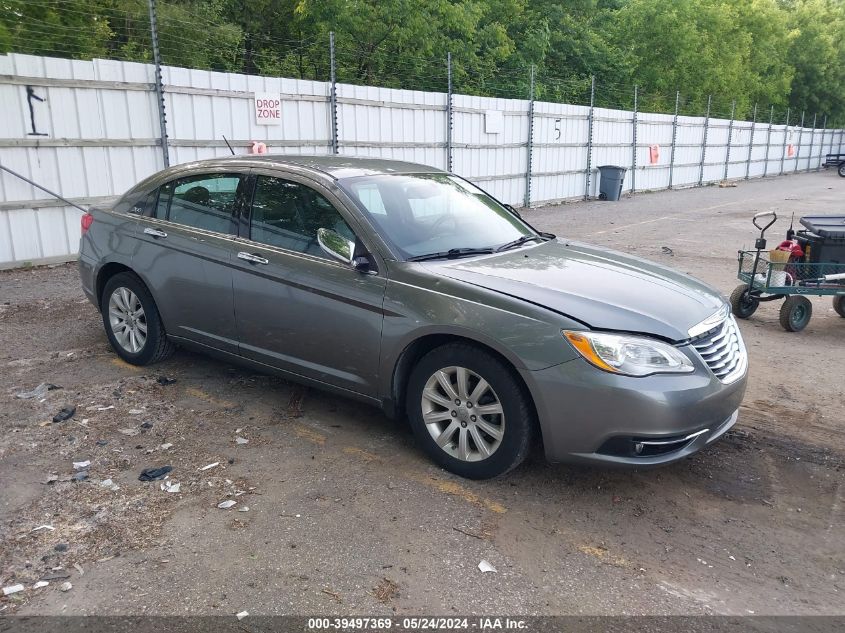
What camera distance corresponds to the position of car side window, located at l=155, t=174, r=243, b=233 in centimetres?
486

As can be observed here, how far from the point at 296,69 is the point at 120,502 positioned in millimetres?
18221

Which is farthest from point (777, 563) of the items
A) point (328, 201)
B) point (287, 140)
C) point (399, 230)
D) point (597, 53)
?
point (597, 53)

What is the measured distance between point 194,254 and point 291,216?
0.83m

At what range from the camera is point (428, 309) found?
380 centimetres

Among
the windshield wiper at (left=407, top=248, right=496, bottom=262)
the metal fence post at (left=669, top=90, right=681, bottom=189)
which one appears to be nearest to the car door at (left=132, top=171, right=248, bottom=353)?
the windshield wiper at (left=407, top=248, right=496, bottom=262)

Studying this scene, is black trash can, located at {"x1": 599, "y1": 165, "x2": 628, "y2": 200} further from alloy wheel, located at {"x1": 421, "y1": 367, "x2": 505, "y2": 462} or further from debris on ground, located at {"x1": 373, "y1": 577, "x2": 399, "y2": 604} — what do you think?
debris on ground, located at {"x1": 373, "y1": 577, "x2": 399, "y2": 604}

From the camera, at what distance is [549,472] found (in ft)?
13.1

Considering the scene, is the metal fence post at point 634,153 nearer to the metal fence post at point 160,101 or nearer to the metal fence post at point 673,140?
the metal fence post at point 673,140

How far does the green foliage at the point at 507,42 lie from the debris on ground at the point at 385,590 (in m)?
10.5

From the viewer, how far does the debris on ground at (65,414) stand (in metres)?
4.60

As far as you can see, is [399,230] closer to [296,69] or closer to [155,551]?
[155,551]

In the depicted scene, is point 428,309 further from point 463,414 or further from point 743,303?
point 743,303

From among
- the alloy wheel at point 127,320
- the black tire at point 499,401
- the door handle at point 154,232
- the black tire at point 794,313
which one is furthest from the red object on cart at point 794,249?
the alloy wheel at point 127,320

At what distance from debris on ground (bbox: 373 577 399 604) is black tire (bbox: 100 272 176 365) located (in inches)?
120
